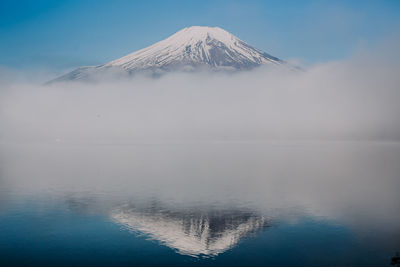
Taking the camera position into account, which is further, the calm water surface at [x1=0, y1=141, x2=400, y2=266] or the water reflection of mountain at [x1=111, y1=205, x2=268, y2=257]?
the water reflection of mountain at [x1=111, y1=205, x2=268, y2=257]

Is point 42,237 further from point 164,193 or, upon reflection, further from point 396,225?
point 396,225

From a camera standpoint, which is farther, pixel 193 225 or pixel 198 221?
pixel 198 221

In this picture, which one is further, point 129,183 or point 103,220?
point 129,183

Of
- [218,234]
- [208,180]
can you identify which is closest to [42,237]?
[218,234]

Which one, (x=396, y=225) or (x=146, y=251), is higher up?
(x=396, y=225)

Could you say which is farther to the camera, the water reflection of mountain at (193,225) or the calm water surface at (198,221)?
the water reflection of mountain at (193,225)

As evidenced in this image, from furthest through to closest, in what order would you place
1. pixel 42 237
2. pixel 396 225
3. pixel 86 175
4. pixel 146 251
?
pixel 86 175 → pixel 396 225 → pixel 42 237 → pixel 146 251

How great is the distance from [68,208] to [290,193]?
91.1 ft

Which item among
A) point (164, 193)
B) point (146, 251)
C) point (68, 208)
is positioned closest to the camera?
point (146, 251)

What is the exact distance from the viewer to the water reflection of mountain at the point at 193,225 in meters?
28.4

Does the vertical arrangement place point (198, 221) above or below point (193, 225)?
above

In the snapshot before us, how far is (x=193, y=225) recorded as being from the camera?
110ft

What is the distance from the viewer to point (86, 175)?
67250 millimetres

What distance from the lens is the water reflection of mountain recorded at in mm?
28375
